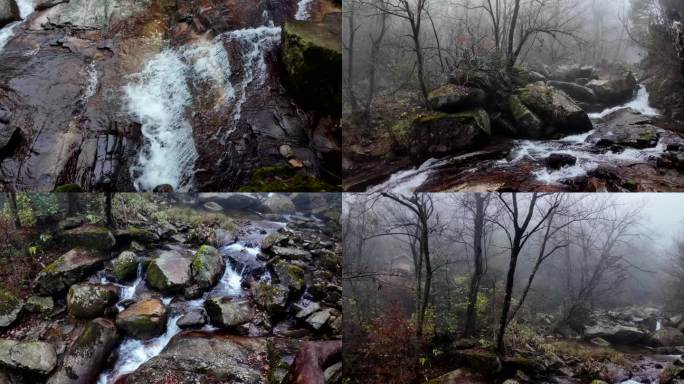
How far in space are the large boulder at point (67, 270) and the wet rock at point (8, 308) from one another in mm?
157

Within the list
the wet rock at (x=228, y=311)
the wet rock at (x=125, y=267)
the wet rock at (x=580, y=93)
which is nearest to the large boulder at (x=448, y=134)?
the wet rock at (x=580, y=93)

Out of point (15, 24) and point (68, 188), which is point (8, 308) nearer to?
point (68, 188)

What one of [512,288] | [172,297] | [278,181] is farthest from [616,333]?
[172,297]

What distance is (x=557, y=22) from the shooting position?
2428mm

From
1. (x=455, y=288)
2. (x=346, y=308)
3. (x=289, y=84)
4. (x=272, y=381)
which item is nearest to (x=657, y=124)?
(x=455, y=288)

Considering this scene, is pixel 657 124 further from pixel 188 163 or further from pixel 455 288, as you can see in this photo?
pixel 188 163

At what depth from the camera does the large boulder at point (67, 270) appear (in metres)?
2.92

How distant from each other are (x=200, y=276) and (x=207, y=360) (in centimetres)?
60

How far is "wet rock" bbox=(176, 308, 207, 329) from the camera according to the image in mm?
2870

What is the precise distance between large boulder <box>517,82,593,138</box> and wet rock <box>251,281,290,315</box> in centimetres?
Answer: 205

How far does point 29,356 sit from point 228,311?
1368 mm

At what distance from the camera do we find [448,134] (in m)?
2.34

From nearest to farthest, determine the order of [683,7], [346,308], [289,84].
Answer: [683,7] < [346,308] < [289,84]

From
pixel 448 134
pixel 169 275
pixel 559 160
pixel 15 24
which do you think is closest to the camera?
pixel 559 160
